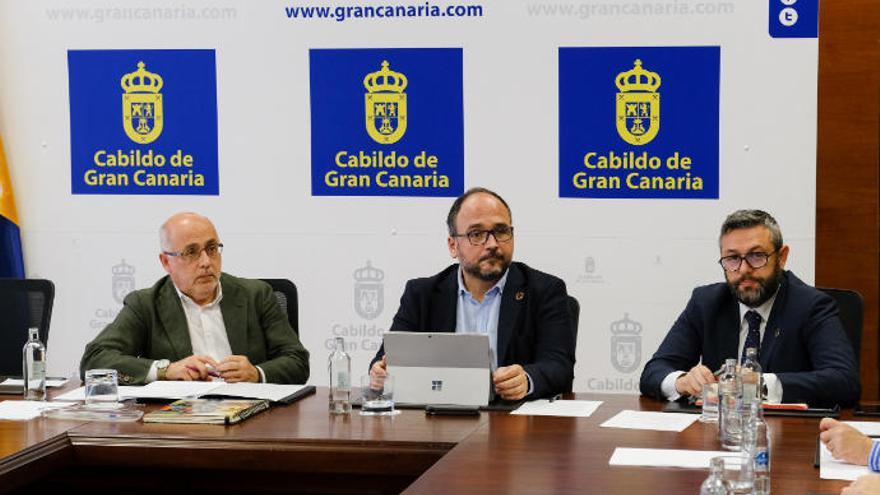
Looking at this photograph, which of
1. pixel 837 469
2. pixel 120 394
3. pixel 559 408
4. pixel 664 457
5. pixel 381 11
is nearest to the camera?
pixel 837 469

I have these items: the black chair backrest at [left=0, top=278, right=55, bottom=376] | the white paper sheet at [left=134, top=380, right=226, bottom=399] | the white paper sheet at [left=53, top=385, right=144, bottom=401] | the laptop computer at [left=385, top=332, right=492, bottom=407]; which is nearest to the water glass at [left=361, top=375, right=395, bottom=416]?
the laptop computer at [left=385, top=332, right=492, bottom=407]

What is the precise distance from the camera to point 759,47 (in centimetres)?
575

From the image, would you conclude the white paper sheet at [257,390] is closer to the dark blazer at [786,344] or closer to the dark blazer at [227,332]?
the dark blazer at [227,332]

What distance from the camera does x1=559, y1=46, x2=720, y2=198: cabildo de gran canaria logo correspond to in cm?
584

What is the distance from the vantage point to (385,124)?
20.1 feet

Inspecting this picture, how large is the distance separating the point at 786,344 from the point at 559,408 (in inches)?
32.6

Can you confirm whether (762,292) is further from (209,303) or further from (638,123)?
(209,303)

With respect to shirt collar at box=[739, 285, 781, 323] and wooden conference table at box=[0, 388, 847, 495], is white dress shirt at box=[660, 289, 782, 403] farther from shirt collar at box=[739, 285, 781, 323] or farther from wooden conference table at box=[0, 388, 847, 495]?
wooden conference table at box=[0, 388, 847, 495]

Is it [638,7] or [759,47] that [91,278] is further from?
[759,47]

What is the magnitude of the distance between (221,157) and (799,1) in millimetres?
2738

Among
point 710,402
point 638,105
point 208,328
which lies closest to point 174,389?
point 208,328

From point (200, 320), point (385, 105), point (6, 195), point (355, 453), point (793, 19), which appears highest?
point (793, 19)

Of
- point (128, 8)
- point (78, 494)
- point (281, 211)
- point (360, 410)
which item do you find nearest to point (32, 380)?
point (78, 494)

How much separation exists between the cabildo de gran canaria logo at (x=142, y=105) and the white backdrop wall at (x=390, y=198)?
0.55ft
